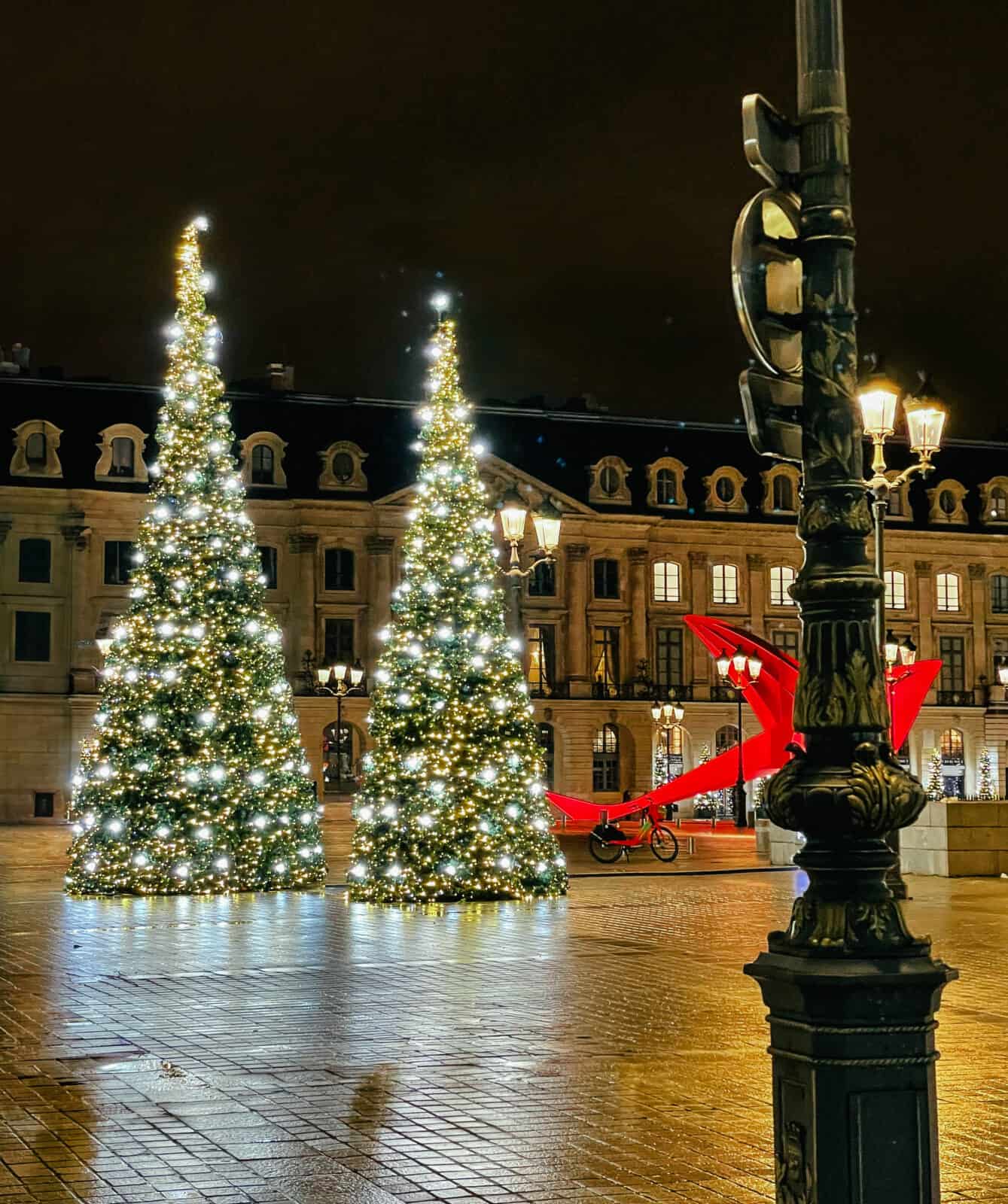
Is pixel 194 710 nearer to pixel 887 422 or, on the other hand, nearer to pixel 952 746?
pixel 887 422

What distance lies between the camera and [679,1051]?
11422mm

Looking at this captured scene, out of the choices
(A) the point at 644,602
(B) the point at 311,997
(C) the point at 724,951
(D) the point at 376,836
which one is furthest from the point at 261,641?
(A) the point at 644,602

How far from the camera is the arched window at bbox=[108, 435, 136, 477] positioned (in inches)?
2685

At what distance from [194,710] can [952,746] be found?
60575mm

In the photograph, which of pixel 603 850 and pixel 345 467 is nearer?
pixel 603 850

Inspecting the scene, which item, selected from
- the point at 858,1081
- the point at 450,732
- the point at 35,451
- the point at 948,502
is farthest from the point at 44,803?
the point at 858,1081

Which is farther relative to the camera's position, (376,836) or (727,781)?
(727,781)

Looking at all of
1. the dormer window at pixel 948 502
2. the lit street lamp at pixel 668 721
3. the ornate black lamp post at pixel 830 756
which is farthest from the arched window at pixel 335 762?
the ornate black lamp post at pixel 830 756

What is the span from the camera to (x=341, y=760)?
225ft

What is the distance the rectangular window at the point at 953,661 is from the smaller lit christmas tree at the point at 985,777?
3.09m

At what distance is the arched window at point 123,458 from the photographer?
68.2 m

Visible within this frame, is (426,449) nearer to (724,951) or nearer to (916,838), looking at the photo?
(724,951)

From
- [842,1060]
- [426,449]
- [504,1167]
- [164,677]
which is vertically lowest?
[504,1167]

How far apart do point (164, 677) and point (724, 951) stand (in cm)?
1015
